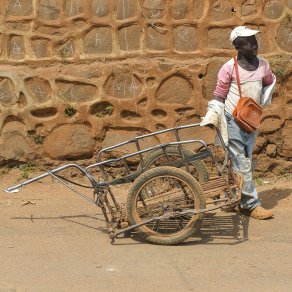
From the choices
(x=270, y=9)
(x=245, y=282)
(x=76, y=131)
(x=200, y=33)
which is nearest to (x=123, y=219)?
(x=245, y=282)

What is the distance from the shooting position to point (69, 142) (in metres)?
7.31

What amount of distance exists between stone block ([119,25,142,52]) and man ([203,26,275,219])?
131 centimetres

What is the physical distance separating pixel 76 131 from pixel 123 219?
6.15 feet

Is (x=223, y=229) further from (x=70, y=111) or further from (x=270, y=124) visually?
(x=70, y=111)

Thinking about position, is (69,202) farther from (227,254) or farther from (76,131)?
(227,254)

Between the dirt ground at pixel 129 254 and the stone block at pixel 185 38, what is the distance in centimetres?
171

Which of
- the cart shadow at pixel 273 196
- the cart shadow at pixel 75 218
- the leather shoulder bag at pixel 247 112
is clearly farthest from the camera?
the cart shadow at pixel 273 196

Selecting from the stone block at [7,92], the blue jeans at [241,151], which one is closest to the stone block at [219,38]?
the blue jeans at [241,151]

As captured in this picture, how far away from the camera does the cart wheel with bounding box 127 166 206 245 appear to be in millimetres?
5484

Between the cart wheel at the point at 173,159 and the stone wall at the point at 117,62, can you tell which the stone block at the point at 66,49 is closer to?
the stone wall at the point at 117,62

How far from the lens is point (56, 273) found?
198 inches

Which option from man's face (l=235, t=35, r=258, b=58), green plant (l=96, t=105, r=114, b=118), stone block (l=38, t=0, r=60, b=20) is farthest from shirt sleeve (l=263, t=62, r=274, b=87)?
stone block (l=38, t=0, r=60, b=20)

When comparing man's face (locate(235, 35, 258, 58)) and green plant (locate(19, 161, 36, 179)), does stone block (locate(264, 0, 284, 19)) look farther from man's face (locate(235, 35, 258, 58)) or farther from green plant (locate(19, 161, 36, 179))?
green plant (locate(19, 161, 36, 179))

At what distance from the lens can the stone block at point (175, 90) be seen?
7.20 meters
